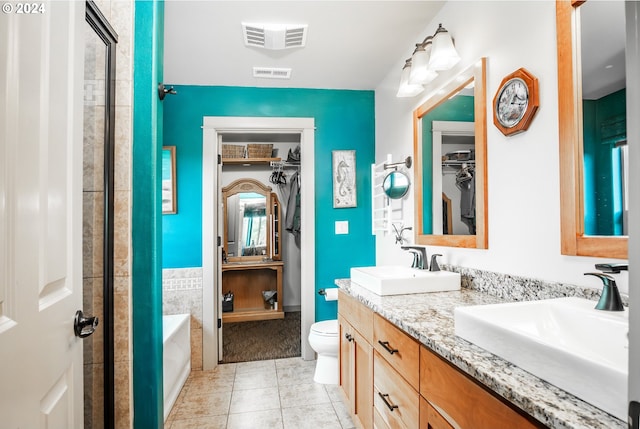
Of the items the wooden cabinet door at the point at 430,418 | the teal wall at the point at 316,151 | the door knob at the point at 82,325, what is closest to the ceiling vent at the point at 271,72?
the teal wall at the point at 316,151

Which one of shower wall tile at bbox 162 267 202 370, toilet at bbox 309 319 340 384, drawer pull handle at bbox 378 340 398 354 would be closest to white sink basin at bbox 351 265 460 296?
drawer pull handle at bbox 378 340 398 354

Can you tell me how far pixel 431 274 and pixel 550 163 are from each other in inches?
29.3

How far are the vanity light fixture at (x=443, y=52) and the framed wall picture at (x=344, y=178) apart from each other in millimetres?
1322

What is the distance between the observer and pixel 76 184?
926mm

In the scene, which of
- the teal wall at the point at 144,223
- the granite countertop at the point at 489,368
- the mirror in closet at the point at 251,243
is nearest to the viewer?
the granite countertop at the point at 489,368

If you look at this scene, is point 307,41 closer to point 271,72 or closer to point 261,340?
point 271,72

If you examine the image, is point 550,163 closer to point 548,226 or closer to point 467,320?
point 548,226

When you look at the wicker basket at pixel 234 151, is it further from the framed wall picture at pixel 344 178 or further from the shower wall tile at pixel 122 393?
the shower wall tile at pixel 122 393

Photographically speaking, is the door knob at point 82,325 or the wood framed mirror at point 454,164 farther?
the wood framed mirror at point 454,164

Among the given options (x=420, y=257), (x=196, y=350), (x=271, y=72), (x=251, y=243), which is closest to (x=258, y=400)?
(x=196, y=350)

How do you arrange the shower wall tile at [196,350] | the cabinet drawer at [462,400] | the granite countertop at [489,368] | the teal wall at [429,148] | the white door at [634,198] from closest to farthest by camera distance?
the white door at [634,198]
the granite countertop at [489,368]
the cabinet drawer at [462,400]
the teal wall at [429,148]
the shower wall tile at [196,350]

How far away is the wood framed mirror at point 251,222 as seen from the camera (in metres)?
4.11

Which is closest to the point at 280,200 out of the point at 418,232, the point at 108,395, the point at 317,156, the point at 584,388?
the point at 317,156

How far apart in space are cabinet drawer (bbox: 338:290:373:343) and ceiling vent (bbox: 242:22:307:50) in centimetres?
168
